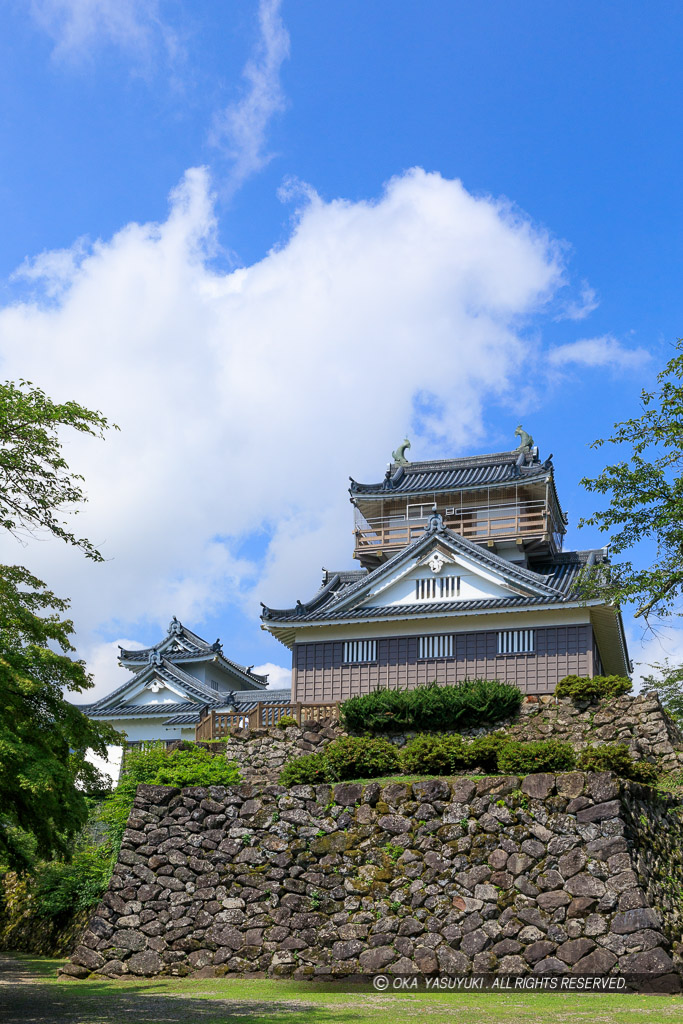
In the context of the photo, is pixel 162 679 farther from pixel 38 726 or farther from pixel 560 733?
pixel 38 726

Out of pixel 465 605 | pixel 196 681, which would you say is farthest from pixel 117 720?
pixel 465 605

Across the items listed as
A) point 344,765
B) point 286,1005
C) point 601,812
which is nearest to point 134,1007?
point 286,1005

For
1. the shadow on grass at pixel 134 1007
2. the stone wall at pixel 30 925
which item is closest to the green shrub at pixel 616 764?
the shadow on grass at pixel 134 1007

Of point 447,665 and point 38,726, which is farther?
point 447,665

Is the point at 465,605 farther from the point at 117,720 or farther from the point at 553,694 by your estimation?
the point at 117,720

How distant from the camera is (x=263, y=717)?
27.3 m

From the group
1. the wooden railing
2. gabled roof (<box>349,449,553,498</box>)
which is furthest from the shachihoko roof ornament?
the wooden railing

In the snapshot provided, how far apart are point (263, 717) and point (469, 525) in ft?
38.6

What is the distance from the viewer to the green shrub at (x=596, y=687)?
24.3 metres

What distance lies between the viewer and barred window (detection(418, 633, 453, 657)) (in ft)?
95.7

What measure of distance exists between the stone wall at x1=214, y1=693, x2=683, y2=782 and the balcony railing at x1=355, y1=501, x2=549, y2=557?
9295 millimetres

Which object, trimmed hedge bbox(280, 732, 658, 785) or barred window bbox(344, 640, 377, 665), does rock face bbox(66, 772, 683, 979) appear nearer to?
trimmed hedge bbox(280, 732, 658, 785)

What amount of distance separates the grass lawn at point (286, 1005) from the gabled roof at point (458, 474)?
833 inches

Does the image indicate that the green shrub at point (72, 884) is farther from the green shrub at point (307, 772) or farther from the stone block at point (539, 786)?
the stone block at point (539, 786)
